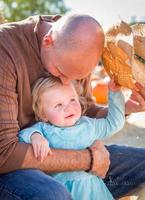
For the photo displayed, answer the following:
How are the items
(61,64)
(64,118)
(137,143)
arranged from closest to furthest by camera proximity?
1. (61,64)
2. (64,118)
3. (137,143)

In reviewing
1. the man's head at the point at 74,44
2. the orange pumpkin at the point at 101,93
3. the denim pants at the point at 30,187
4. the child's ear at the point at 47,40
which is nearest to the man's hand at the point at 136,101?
the man's head at the point at 74,44

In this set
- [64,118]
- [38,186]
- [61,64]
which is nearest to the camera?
[38,186]

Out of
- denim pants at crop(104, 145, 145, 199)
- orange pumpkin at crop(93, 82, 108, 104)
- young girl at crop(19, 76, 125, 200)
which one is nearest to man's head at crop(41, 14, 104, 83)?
young girl at crop(19, 76, 125, 200)

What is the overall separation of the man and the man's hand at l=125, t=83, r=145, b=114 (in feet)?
0.06

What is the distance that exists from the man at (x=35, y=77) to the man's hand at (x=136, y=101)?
0.02 meters

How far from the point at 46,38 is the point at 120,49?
0.42 meters

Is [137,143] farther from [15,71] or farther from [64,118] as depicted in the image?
[15,71]

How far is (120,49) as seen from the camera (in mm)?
3008

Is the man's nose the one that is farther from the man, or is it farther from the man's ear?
the man's ear

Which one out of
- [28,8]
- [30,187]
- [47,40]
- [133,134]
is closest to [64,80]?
[47,40]

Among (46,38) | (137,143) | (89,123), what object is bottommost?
(137,143)

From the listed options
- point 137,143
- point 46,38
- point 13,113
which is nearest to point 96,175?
point 13,113

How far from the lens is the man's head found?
Answer: 2850mm

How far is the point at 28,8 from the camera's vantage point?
85.9 ft
